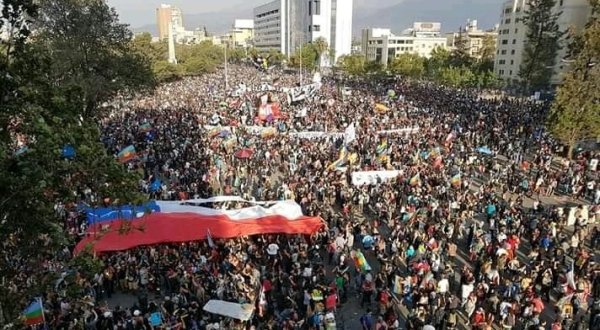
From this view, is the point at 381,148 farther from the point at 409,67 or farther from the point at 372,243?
the point at 409,67

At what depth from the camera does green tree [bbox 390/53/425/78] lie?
7819 centimetres

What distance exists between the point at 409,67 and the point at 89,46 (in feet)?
194

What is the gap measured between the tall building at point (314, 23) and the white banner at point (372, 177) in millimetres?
100430

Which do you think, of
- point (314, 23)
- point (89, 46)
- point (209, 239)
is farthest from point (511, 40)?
point (209, 239)

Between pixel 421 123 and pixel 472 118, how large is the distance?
5.19 metres

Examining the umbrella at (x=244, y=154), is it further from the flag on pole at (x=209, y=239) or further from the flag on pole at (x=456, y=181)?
the flag on pole at (x=456, y=181)

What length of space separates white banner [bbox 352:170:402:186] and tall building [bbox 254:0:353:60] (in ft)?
329

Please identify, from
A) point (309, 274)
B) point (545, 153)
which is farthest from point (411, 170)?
point (309, 274)

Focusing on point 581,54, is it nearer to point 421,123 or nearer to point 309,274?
point 421,123

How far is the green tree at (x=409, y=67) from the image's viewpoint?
257 ft

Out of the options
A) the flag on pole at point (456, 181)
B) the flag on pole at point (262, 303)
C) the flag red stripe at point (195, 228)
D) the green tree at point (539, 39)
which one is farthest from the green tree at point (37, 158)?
the green tree at point (539, 39)

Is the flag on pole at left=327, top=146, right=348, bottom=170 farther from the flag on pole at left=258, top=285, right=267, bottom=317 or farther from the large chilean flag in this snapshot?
the flag on pole at left=258, top=285, right=267, bottom=317

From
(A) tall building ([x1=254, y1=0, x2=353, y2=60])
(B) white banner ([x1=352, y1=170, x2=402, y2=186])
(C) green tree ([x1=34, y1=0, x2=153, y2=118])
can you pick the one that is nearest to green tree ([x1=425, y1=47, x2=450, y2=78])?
(A) tall building ([x1=254, y1=0, x2=353, y2=60])

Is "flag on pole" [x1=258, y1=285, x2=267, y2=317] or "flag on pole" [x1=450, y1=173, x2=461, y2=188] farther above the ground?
"flag on pole" [x1=450, y1=173, x2=461, y2=188]
